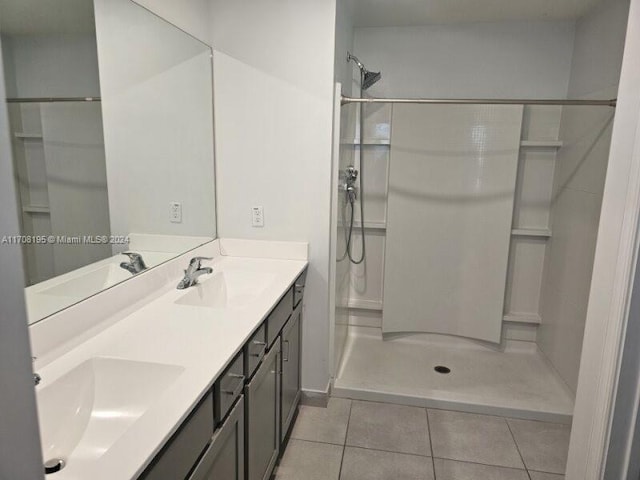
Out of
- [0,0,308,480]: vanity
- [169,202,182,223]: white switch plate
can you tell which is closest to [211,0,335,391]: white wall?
[0,0,308,480]: vanity

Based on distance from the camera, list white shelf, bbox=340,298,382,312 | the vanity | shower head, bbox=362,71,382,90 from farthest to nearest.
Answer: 1. white shelf, bbox=340,298,382,312
2. shower head, bbox=362,71,382,90
3. the vanity

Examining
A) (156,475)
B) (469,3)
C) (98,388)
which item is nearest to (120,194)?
(98,388)

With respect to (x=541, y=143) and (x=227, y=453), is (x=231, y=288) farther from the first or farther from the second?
(x=541, y=143)

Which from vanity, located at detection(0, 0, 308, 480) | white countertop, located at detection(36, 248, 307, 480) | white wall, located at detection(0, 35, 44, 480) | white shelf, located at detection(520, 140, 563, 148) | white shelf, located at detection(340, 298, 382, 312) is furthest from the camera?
white shelf, located at detection(340, 298, 382, 312)

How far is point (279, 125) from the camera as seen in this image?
237cm

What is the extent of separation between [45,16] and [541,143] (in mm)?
2924

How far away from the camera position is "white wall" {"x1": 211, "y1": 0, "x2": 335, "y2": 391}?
7.47 feet

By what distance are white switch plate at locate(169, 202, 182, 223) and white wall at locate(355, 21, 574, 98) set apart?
174cm

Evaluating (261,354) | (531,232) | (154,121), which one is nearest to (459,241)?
(531,232)

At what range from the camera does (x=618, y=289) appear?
144 centimetres

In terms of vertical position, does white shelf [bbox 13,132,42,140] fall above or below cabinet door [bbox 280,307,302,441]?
above

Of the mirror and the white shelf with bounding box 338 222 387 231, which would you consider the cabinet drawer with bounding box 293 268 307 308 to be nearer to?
the mirror

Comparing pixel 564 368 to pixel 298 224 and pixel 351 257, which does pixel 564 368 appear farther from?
pixel 298 224

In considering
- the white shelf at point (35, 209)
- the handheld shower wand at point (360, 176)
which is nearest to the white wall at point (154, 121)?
the white shelf at point (35, 209)
